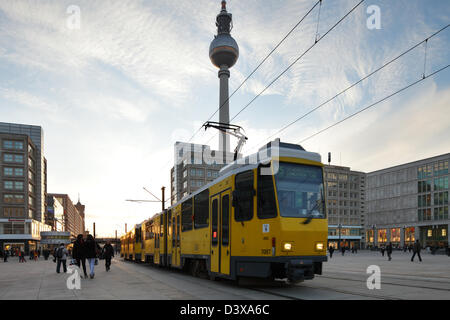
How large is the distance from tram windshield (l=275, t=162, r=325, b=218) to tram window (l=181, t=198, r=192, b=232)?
243 inches

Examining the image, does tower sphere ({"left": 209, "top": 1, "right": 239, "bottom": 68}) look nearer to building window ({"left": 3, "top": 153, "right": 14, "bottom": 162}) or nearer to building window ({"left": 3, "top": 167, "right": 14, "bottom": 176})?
building window ({"left": 3, "top": 153, "right": 14, "bottom": 162})

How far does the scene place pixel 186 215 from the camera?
1680cm

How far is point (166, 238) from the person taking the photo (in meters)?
20.5

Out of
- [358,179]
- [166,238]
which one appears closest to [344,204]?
[358,179]

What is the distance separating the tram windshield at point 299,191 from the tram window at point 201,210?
12.7ft

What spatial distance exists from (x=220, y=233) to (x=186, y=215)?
4.60 meters

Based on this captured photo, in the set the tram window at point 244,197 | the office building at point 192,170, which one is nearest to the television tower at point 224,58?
the office building at point 192,170

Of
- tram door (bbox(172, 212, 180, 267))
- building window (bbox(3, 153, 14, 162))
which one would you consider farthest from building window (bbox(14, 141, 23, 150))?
tram door (bbox(172, 212, 180, 267))

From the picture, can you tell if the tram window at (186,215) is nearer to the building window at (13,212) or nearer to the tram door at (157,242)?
the tram door at (157,242)

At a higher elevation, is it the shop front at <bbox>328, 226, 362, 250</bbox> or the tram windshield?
the tram windshield

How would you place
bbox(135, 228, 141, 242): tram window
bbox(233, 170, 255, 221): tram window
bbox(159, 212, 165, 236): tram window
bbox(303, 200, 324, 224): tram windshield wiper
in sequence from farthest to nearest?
bbox(135, 228, 141, 242): tram window
bbox(159, 212, 165, 236): tram window
bbox(233, 170, 255, 221): tram window
bbox(303, 200, 324, 224): tram windshield wiper

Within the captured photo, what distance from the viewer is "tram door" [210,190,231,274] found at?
11990 mm

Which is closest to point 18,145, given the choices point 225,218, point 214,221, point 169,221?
point 169,221
